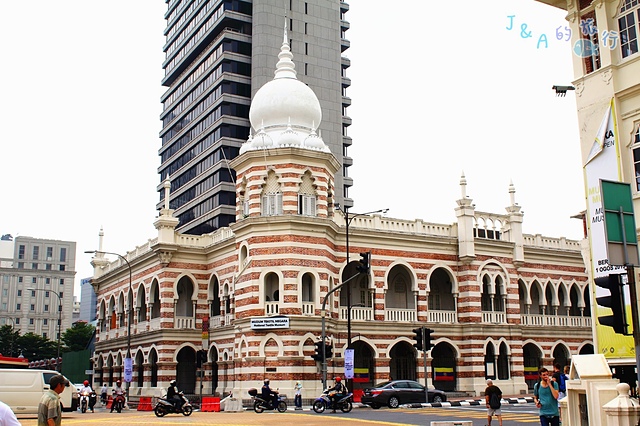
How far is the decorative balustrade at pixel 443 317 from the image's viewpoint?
45750mm

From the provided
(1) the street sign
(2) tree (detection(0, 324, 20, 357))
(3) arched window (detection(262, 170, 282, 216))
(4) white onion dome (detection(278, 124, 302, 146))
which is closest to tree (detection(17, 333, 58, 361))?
(2) tree (detection(0, 324, 20, 357))

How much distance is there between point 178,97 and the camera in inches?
3460

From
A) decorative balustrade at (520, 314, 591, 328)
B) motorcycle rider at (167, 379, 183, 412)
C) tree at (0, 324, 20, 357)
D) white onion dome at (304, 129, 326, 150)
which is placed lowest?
motorcycle rider at (167, 379, 183, 412)

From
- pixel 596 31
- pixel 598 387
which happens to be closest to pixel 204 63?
pixel 596 31

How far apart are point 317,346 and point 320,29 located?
170 feet

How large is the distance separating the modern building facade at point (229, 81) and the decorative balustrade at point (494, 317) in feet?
110

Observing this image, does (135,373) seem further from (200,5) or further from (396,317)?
(200,5)

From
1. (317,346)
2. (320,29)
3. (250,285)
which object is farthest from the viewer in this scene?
(320,29)

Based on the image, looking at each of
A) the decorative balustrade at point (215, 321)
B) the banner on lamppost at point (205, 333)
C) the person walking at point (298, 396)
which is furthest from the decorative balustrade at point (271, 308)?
the decorative balustrade at point (215, 321)

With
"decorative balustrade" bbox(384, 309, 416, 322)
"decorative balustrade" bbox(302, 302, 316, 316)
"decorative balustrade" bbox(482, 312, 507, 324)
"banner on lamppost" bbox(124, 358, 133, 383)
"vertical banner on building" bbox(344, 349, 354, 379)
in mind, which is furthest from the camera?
"decorative balustrade" bbox(482, 312, 507, 324)

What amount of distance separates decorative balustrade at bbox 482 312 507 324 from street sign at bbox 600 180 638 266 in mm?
34391

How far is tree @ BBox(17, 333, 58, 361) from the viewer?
9525cm

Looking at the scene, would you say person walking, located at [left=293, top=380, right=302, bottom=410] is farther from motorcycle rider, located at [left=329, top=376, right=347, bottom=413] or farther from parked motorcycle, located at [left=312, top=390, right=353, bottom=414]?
motorcycle rider, located at [left=329, top=376, right=347, bottom=413]

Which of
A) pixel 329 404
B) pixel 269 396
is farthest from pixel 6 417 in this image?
pixel 269 396
